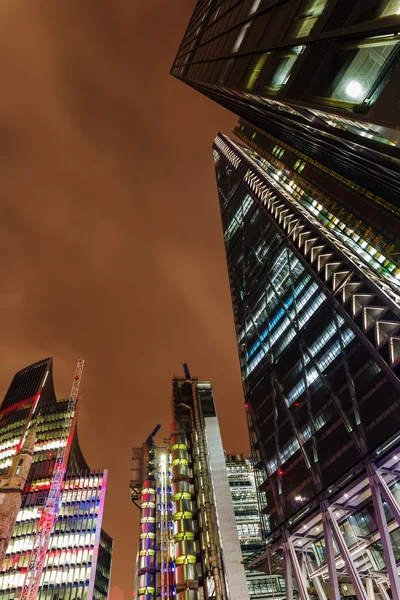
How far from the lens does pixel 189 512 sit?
2422 inches

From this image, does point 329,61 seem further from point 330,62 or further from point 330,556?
point 330,556

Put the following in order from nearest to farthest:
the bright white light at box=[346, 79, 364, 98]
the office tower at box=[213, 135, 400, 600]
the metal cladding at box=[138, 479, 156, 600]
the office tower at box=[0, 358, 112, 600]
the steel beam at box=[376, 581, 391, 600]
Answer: the bright white light at box=[346, 79, 364, 98]
the office tower at box=[213, 135, 400, 600]
the steel beam at box=[376, 581, 391, 600]
the metal cladding at box=[138, 479, 156, 600]
the office tower at box=[0, 358, 112, 600]

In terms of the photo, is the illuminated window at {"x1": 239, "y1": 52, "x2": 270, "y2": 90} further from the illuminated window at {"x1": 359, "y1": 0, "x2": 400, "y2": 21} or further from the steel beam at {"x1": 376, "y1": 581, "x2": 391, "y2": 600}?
the steel beam at {"x1": 376, "y1": 581, "x2": 391, "y2": 600}

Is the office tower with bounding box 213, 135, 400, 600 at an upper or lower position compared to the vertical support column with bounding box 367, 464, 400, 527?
upper

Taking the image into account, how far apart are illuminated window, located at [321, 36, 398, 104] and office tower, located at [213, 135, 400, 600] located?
2709 centimetres

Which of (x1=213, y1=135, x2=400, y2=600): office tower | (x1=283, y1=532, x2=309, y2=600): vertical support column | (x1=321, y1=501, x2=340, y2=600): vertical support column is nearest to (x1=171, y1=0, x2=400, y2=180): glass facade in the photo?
(x1=213, y1=135, x2=400, y2=600): office tower

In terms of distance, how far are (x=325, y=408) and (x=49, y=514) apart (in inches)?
2742

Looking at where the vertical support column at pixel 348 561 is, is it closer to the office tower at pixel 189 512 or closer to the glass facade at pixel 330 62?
the office tower at pixel 189 512

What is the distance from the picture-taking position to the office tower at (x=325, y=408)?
1348 inches

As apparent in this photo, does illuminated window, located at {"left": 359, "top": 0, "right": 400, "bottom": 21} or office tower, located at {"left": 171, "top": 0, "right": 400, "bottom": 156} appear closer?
illuminated window, located at {"left": 359, "top": 0, "right": 400, "bottom": 21}

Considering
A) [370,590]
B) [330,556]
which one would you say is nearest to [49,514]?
[370,590]

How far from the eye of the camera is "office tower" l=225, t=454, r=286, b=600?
6897 cm

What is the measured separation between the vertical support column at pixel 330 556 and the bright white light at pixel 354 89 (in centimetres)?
3658

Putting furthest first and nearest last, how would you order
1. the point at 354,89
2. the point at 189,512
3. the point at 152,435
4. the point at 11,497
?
1. the point at 152,435
2. the point at 11,497
3. the point at 189,512
4. the point at 354,89
